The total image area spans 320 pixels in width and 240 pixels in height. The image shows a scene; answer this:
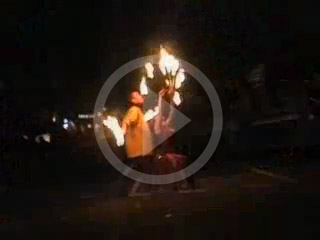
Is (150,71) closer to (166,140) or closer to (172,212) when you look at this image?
(166,140)

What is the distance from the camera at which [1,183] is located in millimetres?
15742

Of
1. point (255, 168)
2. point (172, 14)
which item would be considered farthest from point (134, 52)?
point (255, 168)

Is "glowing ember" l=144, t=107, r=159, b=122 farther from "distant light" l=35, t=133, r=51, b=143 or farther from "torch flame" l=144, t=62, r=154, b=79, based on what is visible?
"distant light" l=35, t=133, r=51, b=143

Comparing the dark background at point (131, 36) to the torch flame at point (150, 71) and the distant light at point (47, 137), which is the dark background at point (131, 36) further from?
the torch flame at point (150, 71)

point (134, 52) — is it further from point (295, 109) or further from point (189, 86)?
point (295, 109)

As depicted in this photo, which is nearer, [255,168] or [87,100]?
[255,168]

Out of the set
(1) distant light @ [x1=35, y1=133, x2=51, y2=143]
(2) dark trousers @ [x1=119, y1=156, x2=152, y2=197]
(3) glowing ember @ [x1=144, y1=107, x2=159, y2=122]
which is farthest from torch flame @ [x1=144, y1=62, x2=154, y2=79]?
(1) distant light @ [x1=35, y1=133, x2=51, y2=143]

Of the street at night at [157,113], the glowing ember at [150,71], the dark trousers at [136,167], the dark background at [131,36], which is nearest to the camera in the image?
the street at night at [157,113]

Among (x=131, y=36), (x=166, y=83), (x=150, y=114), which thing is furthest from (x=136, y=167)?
(x=131, y=36)

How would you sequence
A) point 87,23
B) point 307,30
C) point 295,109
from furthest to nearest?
point 295,109 < point 307,30 < point 87,23

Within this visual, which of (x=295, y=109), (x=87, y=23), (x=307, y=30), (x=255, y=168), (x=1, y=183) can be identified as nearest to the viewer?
(x=1, y=183)

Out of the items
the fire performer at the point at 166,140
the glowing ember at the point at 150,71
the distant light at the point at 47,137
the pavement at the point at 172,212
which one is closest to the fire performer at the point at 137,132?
the fire performer at the point at 166,140

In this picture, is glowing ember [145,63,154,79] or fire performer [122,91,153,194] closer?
fire performer [122,91,153,194]

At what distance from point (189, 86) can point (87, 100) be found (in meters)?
4.49
